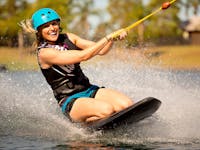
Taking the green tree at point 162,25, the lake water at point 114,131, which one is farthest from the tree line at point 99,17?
the lake water at point 114,131

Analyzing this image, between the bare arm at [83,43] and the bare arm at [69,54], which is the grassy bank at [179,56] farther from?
the bare arm at [69,54]

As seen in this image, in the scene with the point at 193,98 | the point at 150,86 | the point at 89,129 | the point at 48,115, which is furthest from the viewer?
the point at 150,86

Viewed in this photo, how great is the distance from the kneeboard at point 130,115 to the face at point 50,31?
1186 mm

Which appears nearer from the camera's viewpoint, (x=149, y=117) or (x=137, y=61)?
(x=149, y=117)

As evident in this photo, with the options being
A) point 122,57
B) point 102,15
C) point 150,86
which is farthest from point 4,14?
point 150,86

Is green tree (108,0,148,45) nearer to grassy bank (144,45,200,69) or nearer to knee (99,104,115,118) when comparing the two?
grassy bank (144,45,200,69)

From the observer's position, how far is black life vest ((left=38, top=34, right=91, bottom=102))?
285 inches

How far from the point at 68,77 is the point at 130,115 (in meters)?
0.97

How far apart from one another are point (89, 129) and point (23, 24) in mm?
1595

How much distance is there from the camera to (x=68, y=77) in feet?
23.9

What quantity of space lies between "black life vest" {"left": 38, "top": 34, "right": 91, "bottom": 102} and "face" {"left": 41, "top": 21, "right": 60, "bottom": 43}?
91mm

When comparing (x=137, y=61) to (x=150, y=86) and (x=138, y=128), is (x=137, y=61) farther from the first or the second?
(x=138, y=128)

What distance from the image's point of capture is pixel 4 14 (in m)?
41.4

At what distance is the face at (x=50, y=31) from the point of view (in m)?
7.11
